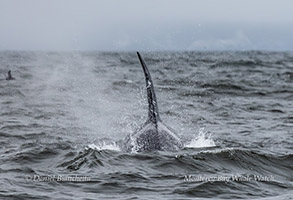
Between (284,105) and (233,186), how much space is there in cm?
1327

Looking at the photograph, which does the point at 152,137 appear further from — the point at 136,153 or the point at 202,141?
the point at 202,141

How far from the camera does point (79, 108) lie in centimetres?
1902

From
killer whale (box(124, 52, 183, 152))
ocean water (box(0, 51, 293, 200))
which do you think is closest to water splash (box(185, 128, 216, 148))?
ocean water (box(0, 51, 293, 200))

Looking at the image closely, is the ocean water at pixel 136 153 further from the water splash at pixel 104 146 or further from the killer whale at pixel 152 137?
the killer whale at pixel 152 137

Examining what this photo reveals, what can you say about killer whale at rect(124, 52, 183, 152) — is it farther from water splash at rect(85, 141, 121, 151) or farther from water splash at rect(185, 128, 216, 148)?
water splash at rect(185, 128, 216, 148)

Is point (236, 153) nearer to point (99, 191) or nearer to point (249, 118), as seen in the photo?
point (99, 191)

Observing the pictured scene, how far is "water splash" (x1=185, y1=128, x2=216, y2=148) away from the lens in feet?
38.8

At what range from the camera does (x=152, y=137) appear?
10.2 m

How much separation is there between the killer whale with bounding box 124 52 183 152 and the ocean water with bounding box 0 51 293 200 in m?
0.25

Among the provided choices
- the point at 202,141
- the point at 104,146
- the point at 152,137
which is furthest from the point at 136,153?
the point at 202,141

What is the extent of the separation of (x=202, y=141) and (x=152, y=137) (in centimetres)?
277

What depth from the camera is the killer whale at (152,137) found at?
1012 cm

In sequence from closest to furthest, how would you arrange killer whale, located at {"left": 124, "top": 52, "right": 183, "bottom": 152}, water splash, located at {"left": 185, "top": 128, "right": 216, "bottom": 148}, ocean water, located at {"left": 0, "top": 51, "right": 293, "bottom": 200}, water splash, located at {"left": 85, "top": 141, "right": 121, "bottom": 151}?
1. ocean water, located at {"left": 0, "top": 51, "right": 293, "bottom": 200}
2. killer whale, located at {"left": 124, "top": 52, "right": 183, "bottom": 152}
3. water splash, located at {"left": 85, "top": 141, "right": 121, "bottom": 151}
4. water splash, located at {"left": 185, "top": 128, "right": 216, "bottom": 148}

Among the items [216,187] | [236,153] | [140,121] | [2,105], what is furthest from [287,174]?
[2,105]
